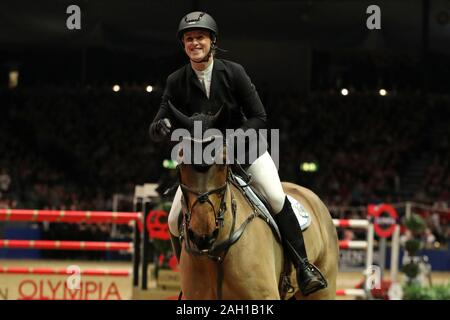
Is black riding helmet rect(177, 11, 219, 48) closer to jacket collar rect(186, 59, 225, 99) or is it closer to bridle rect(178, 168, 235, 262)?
jacket collar rect(186, 59, 225, 99)

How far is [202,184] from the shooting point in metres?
4.13

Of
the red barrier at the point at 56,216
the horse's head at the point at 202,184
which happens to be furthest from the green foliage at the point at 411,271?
the horse's head at the point at 202,184

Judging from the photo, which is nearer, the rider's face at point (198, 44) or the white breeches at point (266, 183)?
the rider's face at point (198, 44)

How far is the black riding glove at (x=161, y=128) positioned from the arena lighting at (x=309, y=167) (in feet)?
61.7

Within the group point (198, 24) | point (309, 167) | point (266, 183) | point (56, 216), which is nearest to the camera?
point (198, 24)

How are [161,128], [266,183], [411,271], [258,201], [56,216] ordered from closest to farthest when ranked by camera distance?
1. [161,128]
2. [258,201]
3. [266,183]
4. [56,216]
5. [411,271]

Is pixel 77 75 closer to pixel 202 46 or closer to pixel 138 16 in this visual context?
pixel 138 16

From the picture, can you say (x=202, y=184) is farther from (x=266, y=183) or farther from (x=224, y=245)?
(x=266, y=183)

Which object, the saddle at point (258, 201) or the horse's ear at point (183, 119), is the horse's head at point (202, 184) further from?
the saddle at point (258, 201)

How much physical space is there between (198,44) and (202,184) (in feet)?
2.94

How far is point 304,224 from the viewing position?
552 centimetres

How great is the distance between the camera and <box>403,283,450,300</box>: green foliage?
31.2 feet

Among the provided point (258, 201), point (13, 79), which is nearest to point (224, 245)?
point (258, 201)

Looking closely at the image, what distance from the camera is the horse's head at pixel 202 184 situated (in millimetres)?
4109
